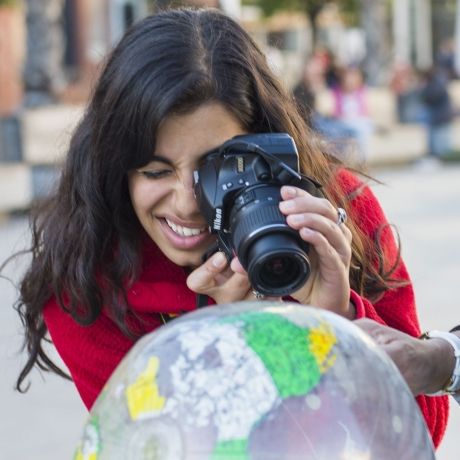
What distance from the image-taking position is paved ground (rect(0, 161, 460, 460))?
5012mm

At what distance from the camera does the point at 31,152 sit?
12.6 m

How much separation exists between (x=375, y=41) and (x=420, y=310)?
1595cm

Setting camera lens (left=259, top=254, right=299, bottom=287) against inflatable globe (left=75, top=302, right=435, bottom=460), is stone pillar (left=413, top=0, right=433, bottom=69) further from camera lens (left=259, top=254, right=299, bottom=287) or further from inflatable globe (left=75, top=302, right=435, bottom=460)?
inflatable globe (left=75, top=302, right=435, bottom=460)

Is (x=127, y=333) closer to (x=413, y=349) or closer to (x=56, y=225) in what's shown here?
(x=56, y=225)

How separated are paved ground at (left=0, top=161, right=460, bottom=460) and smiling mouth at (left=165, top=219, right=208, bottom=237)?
743 mm

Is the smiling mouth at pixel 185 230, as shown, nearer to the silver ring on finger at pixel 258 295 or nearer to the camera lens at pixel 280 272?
the silver ring on finger at pixel 258 295

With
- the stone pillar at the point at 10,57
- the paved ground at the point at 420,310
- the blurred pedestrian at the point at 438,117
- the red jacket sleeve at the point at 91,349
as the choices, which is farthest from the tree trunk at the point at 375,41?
the red jacket sleeve at the point at 91,349

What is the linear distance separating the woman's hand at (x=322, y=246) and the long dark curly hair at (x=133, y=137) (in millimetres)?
257

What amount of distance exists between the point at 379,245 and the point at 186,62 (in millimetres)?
547

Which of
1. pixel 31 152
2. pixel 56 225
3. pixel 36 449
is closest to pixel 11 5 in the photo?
pixel 31 152

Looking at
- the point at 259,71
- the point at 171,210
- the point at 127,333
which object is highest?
the point at 259,71

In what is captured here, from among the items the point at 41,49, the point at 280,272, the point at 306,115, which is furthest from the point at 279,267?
the point at 41,49

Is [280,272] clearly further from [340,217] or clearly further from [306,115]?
[306,115]

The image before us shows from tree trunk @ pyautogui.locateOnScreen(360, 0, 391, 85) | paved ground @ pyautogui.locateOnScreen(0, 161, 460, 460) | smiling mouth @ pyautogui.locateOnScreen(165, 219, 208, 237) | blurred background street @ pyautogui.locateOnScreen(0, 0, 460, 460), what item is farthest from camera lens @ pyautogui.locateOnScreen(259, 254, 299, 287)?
tree trunk @ pyautogui.locateOnScreen(360, 0, 391, 85)
